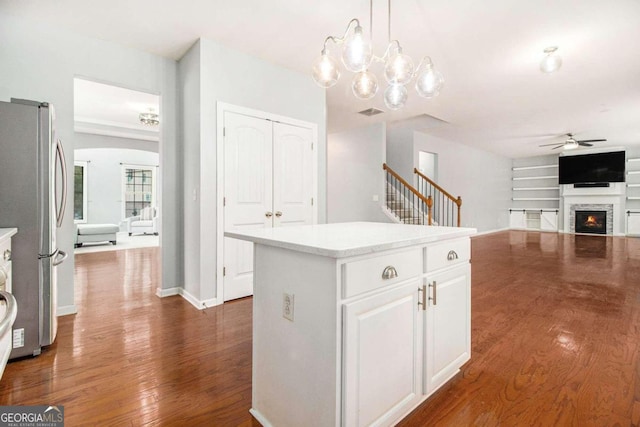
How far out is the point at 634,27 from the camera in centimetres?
298

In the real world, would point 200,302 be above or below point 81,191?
below

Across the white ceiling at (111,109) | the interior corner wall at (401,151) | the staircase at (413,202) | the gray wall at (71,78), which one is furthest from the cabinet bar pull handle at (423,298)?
the interior corner wall at (401,151)

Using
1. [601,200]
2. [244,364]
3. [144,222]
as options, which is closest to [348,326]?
[244,364]

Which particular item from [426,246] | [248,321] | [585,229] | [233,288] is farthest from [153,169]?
[585,229]

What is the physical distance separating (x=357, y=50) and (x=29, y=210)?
7.77ft

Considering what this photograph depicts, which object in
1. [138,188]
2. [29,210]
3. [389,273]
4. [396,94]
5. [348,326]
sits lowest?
[348,326]

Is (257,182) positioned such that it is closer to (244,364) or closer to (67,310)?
(244,364)

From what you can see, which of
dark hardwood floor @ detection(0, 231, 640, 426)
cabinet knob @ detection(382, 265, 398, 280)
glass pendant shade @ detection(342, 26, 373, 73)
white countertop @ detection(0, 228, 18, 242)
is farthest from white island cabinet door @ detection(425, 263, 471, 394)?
white countertop @ detection(0, 228, 18, 242)

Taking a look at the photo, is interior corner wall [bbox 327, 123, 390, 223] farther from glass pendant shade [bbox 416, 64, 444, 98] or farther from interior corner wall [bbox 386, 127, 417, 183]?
glass pendant shade [bbox 416, 64, 444, 98]

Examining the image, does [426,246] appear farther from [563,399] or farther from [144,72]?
[144,72]

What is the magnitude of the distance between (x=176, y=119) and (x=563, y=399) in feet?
13.3

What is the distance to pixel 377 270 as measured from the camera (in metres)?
1.33

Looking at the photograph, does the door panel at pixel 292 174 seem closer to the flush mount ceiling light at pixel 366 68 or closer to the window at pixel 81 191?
the flush mount ceiling light at pixel 366 68

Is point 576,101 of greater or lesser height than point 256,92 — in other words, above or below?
above
